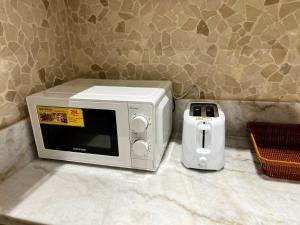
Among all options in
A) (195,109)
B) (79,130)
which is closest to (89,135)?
(79,130)

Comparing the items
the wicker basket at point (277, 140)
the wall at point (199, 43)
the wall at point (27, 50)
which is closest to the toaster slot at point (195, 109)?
the wall at point (199, 43)

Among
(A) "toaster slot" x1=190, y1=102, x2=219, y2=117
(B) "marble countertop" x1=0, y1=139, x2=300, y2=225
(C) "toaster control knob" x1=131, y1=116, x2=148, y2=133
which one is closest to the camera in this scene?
(B) "marble countertop" x1=0, y1=139, x2=300, y2=225

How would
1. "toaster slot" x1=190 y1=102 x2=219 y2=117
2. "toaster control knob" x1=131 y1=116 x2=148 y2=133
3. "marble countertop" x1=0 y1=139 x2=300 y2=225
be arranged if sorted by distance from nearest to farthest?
"marble countertop" x1=0 y1=139 x2=300 y2=225 → "toaster control knob" x1=131 y1=116 x2=148 y2=133 → "toaster slot" x1=190 y1=102 x2=219 y2=117

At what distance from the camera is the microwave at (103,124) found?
0.77 meters

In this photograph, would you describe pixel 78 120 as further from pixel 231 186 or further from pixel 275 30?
pixel 275 30

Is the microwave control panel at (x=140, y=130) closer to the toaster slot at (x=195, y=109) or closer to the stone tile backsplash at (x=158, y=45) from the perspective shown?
the toaster slot at (x=195, y=109)

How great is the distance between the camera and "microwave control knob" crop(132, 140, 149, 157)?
2.54 ft

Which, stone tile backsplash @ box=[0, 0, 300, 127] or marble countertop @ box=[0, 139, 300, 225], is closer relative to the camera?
marble countertop @ box=[0, 139, 300, 225]

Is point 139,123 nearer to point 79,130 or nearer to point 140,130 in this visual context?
point 140,130

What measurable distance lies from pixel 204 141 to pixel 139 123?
0.24 metres

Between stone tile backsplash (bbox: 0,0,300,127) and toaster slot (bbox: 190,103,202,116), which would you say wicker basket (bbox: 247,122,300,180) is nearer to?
stone tile backsplash (bbox: 0,0,300,127)

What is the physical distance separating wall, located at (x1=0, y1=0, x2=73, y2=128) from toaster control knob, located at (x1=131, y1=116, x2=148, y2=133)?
46 cm

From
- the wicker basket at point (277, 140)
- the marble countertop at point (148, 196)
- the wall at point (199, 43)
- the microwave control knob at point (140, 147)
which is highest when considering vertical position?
the wall at point (199, 43)

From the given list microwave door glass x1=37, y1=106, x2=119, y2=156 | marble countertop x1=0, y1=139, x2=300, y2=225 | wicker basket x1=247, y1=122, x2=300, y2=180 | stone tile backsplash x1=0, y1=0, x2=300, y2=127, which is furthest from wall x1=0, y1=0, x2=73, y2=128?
wicker basket x1=247, y1=122, x2=300, y2=180
